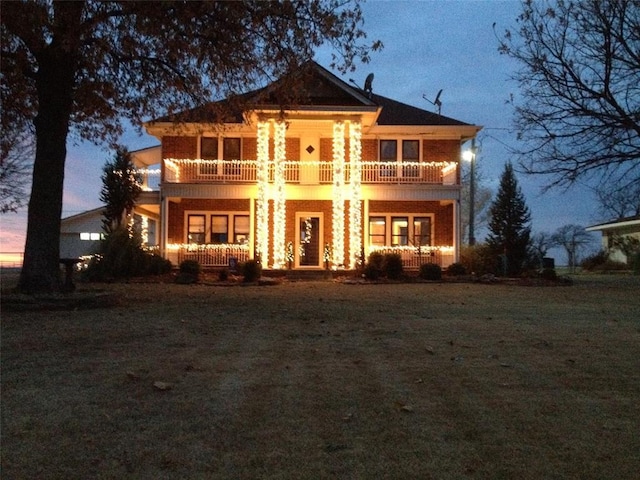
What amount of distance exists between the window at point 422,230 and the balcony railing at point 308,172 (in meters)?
1.93

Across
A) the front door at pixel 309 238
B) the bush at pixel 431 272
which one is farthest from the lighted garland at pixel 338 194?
the bush at pixel 431 272

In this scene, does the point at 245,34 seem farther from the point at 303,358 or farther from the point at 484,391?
the point at 484,391

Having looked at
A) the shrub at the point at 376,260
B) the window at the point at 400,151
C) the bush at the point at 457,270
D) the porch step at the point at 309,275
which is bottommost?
the porch step at the point at 309,275

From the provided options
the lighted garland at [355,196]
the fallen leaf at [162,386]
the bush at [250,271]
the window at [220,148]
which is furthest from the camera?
the window at [220,148]

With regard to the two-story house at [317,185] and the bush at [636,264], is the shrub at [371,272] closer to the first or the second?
the two-story house at [317,185]

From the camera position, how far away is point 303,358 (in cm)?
653

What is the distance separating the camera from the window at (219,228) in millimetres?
24875

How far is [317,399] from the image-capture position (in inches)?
197

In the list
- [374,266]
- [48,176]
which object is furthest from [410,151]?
[48,176]

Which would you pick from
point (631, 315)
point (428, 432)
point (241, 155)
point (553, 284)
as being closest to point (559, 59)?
point (553, 284)

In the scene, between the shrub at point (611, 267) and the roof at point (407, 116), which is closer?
the roof at point (407, 116)

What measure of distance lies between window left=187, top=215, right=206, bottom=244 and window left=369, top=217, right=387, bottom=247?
6.80m

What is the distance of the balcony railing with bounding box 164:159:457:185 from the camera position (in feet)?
76.7

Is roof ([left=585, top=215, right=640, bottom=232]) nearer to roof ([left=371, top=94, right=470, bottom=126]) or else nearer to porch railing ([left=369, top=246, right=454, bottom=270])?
roof ([left=371, top=94, right=470, bottom=126])
